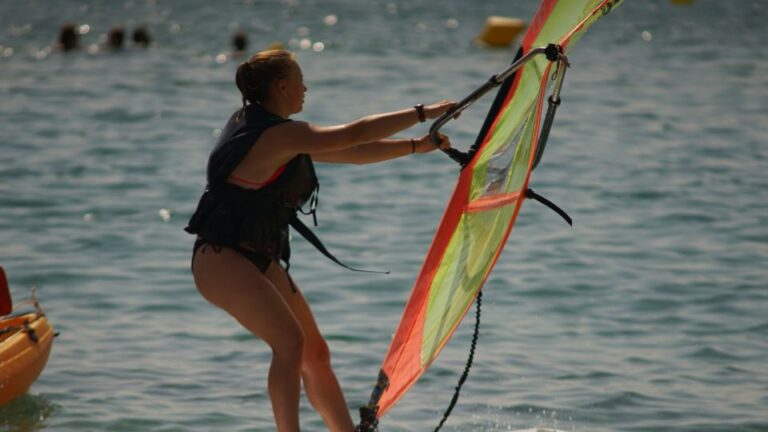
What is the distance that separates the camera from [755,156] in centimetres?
1463

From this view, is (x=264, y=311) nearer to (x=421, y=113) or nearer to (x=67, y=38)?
(x=421, y=113)

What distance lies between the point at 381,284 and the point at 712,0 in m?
29.0

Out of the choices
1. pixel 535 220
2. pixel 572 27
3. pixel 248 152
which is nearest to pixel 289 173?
pixel 248 152

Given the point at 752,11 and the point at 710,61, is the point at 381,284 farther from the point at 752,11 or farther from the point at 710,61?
the point at 752,11

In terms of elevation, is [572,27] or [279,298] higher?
[572,27]

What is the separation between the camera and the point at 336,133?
13.7ft

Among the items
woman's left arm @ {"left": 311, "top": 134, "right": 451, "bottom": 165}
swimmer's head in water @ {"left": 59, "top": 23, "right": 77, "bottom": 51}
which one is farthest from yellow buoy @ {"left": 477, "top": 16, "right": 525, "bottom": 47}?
woman's left arm @ {"left": 311, "top": 134, "right": 451, "bottom": 165}

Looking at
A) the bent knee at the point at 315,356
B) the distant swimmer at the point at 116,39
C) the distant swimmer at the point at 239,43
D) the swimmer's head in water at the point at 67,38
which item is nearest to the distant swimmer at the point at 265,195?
the bent knee at the point at 315,356

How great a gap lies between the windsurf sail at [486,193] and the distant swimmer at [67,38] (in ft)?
71.0

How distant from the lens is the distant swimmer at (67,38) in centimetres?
2528

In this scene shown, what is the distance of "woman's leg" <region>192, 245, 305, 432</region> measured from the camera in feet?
14.2

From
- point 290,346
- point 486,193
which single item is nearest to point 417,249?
point 486,193

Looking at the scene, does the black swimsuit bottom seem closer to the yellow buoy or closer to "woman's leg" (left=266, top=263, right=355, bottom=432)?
"woman's leg" (left=266, top=263, right=355, bottom=432)

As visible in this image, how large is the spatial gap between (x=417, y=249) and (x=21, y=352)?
4.92 meters
